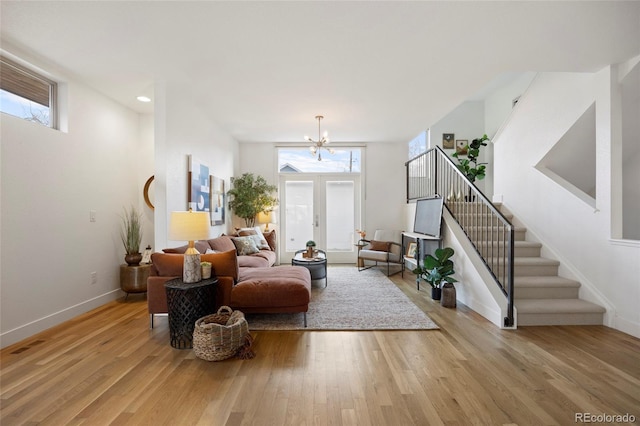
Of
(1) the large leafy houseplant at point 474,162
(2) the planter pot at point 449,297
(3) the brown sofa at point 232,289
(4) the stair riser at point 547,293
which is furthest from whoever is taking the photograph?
(1) the large leafy houseplant at point 474,162

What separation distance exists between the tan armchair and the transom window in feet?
5.63

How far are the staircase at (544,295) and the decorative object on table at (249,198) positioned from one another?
4.60m

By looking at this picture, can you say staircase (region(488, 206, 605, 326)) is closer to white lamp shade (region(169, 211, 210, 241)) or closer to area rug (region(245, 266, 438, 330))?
area rug (region(245, 266, 438, 330))

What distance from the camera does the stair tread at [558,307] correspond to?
3.20 meters

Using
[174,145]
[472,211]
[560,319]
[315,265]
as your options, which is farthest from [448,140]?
[174,145]

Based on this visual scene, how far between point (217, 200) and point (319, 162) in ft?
9.03

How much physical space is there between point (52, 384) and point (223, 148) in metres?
4.52

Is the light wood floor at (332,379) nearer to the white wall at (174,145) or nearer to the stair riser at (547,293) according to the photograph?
the stair riser at (547,293)

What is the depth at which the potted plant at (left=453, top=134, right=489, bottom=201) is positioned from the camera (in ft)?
22.3

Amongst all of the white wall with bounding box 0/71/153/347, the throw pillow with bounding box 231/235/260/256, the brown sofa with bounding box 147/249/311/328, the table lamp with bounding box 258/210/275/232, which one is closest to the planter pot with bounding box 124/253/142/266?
the white wall with bounding box 0/71/153/347

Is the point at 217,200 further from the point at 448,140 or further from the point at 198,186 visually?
the point at 448,140

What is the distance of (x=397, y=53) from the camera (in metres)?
2.99

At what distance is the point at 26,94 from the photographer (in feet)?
10.2

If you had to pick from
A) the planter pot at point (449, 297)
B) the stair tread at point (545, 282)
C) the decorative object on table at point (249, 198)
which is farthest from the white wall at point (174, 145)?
the stair tread at point (545, 282)
